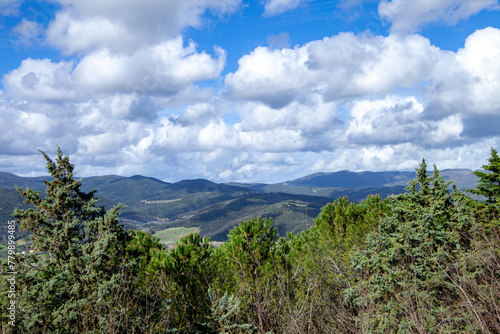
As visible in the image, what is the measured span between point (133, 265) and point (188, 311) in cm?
426

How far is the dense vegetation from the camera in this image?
823cm

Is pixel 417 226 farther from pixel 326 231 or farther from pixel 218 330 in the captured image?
pixel 326 231

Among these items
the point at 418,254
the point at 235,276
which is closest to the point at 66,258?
the point at 235,276

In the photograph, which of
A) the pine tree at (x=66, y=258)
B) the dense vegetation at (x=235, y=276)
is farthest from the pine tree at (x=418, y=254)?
the pine tree at (x=66, y=258)

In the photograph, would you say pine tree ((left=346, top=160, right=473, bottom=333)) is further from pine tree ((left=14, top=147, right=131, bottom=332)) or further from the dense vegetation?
pine tree ((left=14, top=147, right=131, bottom=332))

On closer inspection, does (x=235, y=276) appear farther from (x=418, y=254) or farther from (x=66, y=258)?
(x=418, y=254)

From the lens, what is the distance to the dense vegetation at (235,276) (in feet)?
27.0

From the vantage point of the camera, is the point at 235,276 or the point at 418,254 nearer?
the point at 418,254

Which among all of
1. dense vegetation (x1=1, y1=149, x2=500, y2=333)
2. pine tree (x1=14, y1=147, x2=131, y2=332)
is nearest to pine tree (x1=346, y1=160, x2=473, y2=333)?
dense vegetation (x1=1, y1=149, x2=500, y2=333)

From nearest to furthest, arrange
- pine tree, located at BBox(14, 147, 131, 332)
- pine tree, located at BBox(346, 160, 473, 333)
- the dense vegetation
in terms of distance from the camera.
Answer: the dense vegetation < pine tree, located at BBox(14, 147, 131, 332) < pine tree, located at BBox(346, 160, 473, 333)

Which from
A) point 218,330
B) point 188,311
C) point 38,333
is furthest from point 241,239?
point 38,333

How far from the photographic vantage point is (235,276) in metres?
12.2

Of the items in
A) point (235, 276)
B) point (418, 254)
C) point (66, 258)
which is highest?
point (66, 258)

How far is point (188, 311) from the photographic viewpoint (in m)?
13.6
